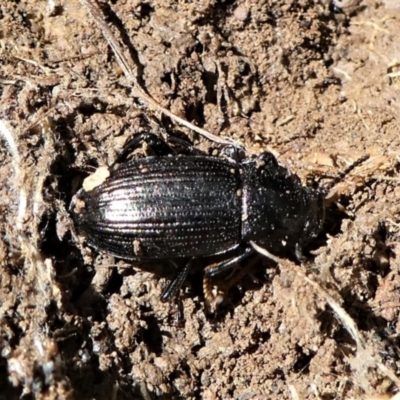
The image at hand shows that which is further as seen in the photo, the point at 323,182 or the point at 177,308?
the point at 323,182

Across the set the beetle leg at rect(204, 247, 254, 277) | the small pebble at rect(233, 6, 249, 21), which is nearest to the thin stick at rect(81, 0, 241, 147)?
the beetle leg at rect(204, 247, 254, 277)

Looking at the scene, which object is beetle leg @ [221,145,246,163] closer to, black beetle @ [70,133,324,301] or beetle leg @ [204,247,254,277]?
black beetle @ [70,133,324,301]

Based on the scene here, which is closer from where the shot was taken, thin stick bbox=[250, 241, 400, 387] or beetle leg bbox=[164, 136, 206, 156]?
thin stick bbox=[250, 241, 400, 387]

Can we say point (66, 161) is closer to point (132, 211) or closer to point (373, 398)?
point (132, 211)

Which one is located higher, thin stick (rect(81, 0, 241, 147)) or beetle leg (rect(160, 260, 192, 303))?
thin stick (rect(81, 0, 241, 147))

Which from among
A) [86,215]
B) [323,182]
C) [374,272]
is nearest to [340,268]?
[374,272]

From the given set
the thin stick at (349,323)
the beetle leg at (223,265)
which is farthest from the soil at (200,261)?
the beetle leg at (223,265)

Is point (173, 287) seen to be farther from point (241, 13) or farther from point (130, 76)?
point (241, 13)
